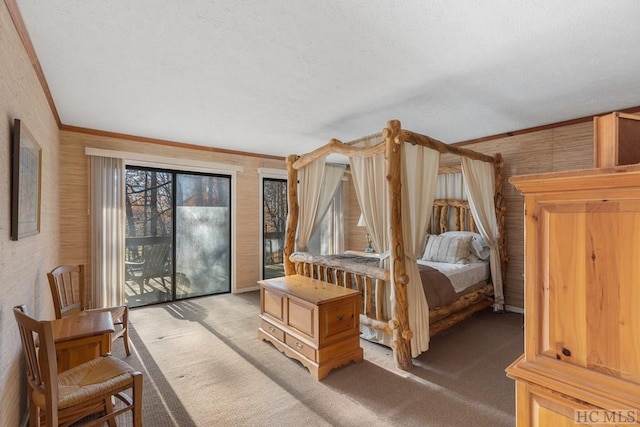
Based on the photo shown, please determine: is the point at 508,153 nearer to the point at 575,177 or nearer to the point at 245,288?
the point at 575,177

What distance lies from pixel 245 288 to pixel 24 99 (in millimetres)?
3918

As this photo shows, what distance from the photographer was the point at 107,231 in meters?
3.95

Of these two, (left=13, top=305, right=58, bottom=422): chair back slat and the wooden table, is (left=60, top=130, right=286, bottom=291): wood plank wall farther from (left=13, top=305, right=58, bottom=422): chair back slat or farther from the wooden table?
(left=13, top=305, right=58, bottom=422): chair back slat

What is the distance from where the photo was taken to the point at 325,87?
260cm

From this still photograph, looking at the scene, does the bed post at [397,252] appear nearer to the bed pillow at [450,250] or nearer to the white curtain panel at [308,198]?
the white curtain panel at [308,198]

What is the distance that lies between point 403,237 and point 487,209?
1.98 m

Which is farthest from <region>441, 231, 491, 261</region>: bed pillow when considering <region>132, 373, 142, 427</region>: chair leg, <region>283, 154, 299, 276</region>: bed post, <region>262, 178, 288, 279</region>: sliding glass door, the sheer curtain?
the sheer curtain

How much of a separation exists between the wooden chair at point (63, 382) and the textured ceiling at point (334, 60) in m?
1.66

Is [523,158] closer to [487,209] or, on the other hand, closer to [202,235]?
[487,209]

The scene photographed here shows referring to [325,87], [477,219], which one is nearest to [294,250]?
[325,87]

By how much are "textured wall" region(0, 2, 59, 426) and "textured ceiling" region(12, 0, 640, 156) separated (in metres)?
0.25

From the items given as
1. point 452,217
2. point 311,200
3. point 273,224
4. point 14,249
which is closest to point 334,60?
point 311,200

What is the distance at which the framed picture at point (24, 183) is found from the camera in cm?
165

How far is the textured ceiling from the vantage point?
165 cm
